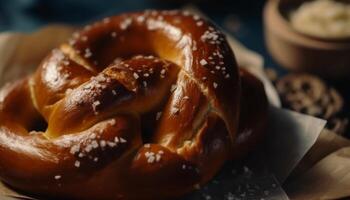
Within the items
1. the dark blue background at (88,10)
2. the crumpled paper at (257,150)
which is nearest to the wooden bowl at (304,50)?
the crumpled paper at (257,150)

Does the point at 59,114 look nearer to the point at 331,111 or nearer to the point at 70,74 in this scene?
the point at 70,74

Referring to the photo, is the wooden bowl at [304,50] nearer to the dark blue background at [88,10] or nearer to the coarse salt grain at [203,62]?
the dark blue background at [88,10]

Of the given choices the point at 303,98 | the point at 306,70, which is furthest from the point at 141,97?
the point at 306,70

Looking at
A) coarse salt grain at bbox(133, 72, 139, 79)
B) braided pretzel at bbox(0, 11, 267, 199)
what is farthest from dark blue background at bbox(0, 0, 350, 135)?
coarse salt grain at bbox(133, 72, 139, 79)

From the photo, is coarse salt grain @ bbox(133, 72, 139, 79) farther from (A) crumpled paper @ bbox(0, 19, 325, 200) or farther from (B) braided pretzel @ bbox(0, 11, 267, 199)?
(A) crumpled paper @ bbox(0, 19, 325, 200)

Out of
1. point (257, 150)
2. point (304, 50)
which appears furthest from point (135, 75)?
point (304, 50)

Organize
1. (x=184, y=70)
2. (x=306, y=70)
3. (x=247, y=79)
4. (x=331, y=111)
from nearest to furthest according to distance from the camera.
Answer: (x=184, y=70), (x=247, y=79), (x=331, y=111), (x=306, y=70)
